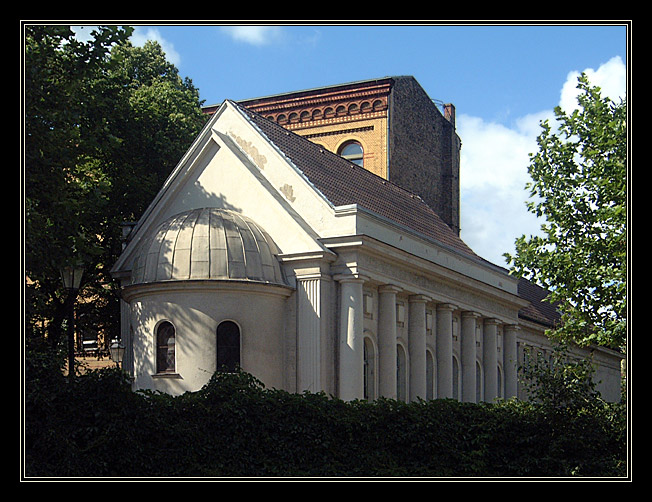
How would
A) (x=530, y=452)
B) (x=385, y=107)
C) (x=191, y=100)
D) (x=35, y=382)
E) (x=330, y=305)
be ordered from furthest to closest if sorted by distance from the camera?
1. (x=385, y=107)
2. (x=191, y=100)
3. (x=330, y=305)
4. (x=530, y=452)
5. (x=35, y=382)

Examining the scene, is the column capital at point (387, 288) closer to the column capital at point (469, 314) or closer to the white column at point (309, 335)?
the white column at point (309, 335)

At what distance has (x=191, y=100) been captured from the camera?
4016 centimetres

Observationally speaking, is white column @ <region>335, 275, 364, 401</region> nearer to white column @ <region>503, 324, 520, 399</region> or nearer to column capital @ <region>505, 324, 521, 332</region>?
column capital @ <region>505, 324, 521, 332</region>

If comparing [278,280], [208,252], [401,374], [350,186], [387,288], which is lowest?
[401,374]

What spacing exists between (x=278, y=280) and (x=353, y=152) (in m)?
21.9

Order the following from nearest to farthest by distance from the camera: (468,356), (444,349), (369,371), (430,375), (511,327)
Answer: (369,371)
(430,375)
(444,349)
(468,356)
(511,327)

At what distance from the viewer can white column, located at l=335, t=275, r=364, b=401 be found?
2742 cm

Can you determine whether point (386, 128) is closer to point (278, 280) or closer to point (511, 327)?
point (511, 327)

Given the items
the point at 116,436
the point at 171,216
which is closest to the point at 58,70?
the point at 171,216

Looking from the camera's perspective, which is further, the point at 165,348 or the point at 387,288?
the point at 387,288

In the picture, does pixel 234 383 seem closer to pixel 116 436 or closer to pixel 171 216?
pixel 116 436

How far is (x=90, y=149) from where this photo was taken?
24406 mm

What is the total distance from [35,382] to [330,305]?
11884 mm

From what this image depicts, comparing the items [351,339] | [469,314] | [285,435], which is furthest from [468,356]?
[285,435]
